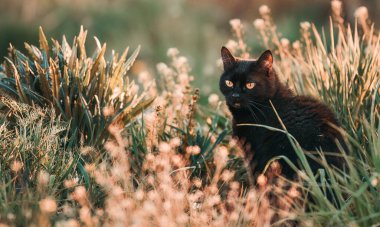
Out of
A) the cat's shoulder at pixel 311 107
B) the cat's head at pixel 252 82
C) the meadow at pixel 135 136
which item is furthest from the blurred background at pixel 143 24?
the cat's shoulder at pixel 311 107

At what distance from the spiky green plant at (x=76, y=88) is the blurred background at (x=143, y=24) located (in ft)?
19.0

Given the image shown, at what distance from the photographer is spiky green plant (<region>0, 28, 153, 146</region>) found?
446 centimetres

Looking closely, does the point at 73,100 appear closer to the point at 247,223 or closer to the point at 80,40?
the point at 80,40

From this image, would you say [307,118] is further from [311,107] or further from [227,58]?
[227,58]

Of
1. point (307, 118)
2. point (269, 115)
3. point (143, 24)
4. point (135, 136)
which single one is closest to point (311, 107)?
point (307, 118)

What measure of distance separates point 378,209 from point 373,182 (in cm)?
35

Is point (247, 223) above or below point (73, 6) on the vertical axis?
below

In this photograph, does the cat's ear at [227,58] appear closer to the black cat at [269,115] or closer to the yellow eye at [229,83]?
the black cat at [269,115]

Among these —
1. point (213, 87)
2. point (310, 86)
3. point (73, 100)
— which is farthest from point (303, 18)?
point (73, 100)

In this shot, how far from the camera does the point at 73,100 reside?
181 inches

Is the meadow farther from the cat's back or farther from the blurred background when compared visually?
the blurred background

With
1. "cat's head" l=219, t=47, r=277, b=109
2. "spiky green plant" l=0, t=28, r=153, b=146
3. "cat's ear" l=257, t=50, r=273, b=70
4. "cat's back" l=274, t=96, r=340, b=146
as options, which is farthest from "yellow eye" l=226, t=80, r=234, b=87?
"spiky green plant" l=0, t=28, r=153, b=146

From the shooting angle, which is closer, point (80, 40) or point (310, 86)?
point (80, 40)

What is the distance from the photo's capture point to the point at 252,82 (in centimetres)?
451
